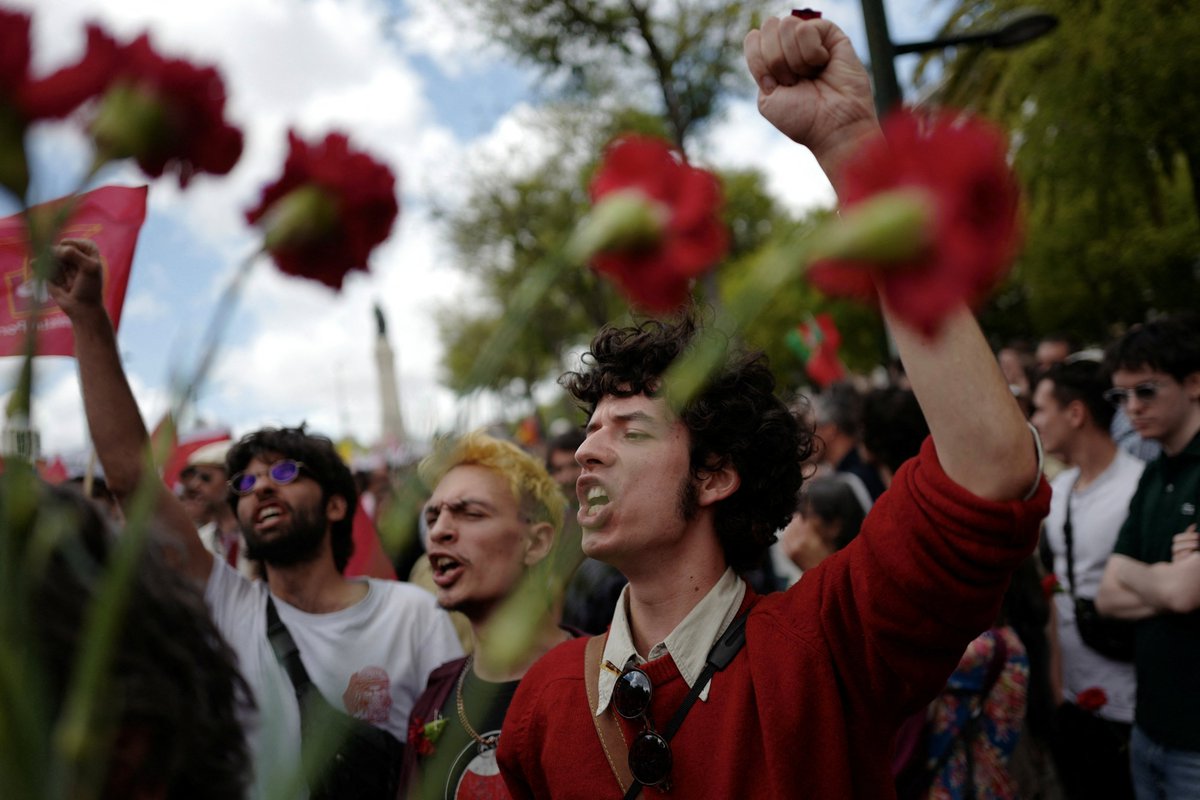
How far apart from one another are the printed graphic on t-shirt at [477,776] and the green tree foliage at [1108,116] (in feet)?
17.5

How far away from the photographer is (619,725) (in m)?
1.73

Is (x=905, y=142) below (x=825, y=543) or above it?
above

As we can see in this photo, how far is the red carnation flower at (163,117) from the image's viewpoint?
2.11 ft

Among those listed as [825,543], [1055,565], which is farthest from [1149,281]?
[825,543]

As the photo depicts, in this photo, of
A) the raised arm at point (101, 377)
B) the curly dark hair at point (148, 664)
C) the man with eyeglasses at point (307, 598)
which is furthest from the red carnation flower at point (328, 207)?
the man with eyeglasses at point (307, 598)

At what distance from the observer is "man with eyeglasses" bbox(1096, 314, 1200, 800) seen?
2762 millimetres

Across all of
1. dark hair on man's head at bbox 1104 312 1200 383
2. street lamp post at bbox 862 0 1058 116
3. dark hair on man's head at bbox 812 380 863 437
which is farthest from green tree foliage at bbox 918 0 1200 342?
dark hair on man's head at bbox 1104 312 1200 383

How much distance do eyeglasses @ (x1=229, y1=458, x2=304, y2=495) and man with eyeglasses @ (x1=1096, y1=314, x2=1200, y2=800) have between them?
269 centimetres

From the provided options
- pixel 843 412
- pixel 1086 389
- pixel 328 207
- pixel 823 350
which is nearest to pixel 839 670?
pixel 328 207

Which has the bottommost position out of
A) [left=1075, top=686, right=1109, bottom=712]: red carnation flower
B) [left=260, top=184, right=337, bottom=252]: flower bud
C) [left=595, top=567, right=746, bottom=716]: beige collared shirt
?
[left=1075, top=686, right=1109, bottom=712]: red carnation flower

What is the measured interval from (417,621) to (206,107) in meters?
2.58

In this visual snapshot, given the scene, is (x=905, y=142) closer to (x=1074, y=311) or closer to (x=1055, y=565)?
(x=1055, y=565)

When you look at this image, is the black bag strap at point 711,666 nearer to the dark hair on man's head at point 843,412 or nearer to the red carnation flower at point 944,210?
the red carnation flower at point 944,210

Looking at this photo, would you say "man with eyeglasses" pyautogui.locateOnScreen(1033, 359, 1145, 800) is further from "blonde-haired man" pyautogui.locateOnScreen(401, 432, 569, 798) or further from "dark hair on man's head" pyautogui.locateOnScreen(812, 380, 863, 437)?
"dark hair on man's head" pyautogui.locateOnScreen(812, 380, 863, 437)
